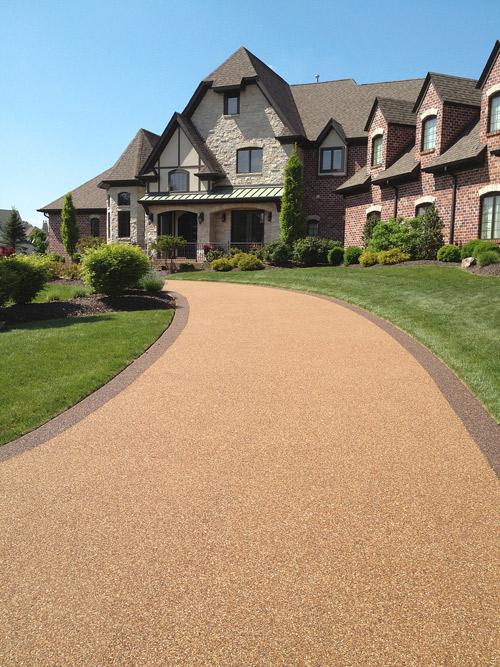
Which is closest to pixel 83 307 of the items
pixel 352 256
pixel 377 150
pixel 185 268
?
pixel 352 256

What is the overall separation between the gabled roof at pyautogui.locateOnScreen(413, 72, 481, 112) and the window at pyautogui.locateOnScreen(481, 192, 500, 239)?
16.7ft

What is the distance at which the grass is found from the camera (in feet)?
54.9

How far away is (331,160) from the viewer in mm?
32156

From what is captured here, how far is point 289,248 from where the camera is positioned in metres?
27.7

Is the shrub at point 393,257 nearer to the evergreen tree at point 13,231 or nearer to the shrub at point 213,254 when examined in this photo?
the shrub at point 213,254

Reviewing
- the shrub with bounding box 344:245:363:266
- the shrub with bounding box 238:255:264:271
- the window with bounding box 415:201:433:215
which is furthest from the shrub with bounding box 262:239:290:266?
the window with bounding box 415:201:433:215

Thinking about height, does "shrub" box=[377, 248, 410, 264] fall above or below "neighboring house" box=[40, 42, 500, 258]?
below

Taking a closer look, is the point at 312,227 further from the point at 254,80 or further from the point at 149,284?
the point at 149,284

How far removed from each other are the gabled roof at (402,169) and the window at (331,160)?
655 cm

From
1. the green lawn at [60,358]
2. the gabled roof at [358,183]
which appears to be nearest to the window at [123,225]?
the gabled roof at [358,183]

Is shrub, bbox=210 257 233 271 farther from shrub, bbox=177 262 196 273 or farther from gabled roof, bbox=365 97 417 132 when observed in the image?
gabled roof, bbox=365 97 417 132

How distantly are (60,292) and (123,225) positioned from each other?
19771 millimetres

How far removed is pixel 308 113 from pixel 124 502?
34.7 metres

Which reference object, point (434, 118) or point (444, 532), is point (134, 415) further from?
point (434, 118)
